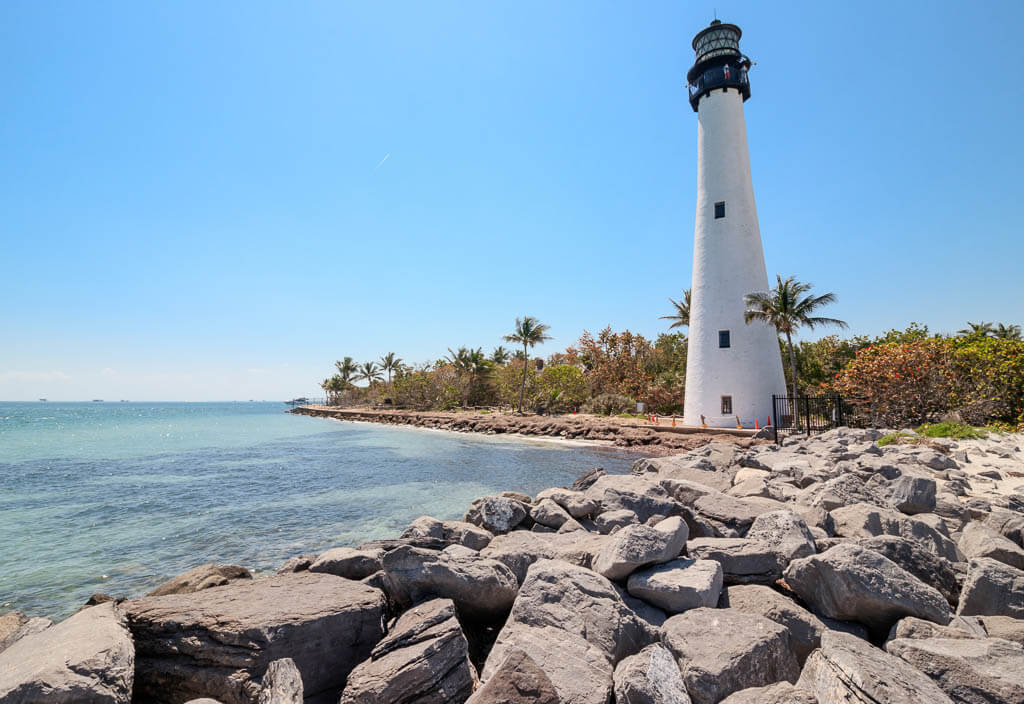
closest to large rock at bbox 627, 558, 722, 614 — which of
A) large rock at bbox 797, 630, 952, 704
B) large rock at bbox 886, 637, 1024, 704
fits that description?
large rock at bbox 797, 630, 952, 704

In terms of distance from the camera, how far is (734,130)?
2370cm

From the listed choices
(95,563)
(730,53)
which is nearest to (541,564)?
(95,563)

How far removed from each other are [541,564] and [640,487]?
3292mm

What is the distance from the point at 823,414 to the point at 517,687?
89.3 feet

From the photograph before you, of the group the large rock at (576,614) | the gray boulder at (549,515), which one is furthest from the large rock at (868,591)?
the gray boulder at (549,515)

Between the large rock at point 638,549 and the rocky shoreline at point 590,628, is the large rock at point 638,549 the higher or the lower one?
the higher one

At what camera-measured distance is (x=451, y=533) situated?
604 cm

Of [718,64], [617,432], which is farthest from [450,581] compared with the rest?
[718,64]

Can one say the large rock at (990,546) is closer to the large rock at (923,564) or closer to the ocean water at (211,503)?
the large rock at (923,564)

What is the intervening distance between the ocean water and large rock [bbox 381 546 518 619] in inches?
194

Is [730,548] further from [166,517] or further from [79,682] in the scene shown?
[166,517]

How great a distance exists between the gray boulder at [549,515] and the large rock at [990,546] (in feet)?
Answer: 14.6

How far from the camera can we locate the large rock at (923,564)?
410cm

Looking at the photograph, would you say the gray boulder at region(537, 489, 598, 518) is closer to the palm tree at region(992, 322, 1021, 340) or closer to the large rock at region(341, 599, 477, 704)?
the large rock at region(341, 599, 477, 704)
